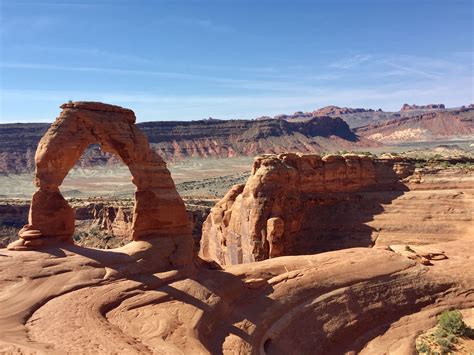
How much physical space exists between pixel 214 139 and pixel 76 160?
531 ft

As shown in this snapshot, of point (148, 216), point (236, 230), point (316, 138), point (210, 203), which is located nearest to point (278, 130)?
point (316, 138)

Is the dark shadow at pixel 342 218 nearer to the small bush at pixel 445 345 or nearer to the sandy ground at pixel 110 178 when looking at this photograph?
the small bush at pixel 445 345

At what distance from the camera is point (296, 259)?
75.6 feet

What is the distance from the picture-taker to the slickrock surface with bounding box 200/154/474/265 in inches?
1203

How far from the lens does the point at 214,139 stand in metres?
179

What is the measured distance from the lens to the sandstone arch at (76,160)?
1727 cm

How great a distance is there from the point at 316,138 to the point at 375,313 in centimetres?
17309

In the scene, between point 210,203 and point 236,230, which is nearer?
point 236,230

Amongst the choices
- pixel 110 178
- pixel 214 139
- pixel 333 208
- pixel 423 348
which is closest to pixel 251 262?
pixel 423 348

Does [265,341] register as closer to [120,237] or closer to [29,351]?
[29,351]

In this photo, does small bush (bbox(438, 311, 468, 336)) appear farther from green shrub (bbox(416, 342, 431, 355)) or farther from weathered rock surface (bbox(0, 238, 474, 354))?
green shrub (bbox(416, 342, 431, 355))

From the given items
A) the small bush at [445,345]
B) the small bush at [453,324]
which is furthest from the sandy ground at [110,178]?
the small bush at [445,345]

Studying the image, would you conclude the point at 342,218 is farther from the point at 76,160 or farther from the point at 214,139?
the point at 214,139

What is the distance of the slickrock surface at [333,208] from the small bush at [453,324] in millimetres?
10217
